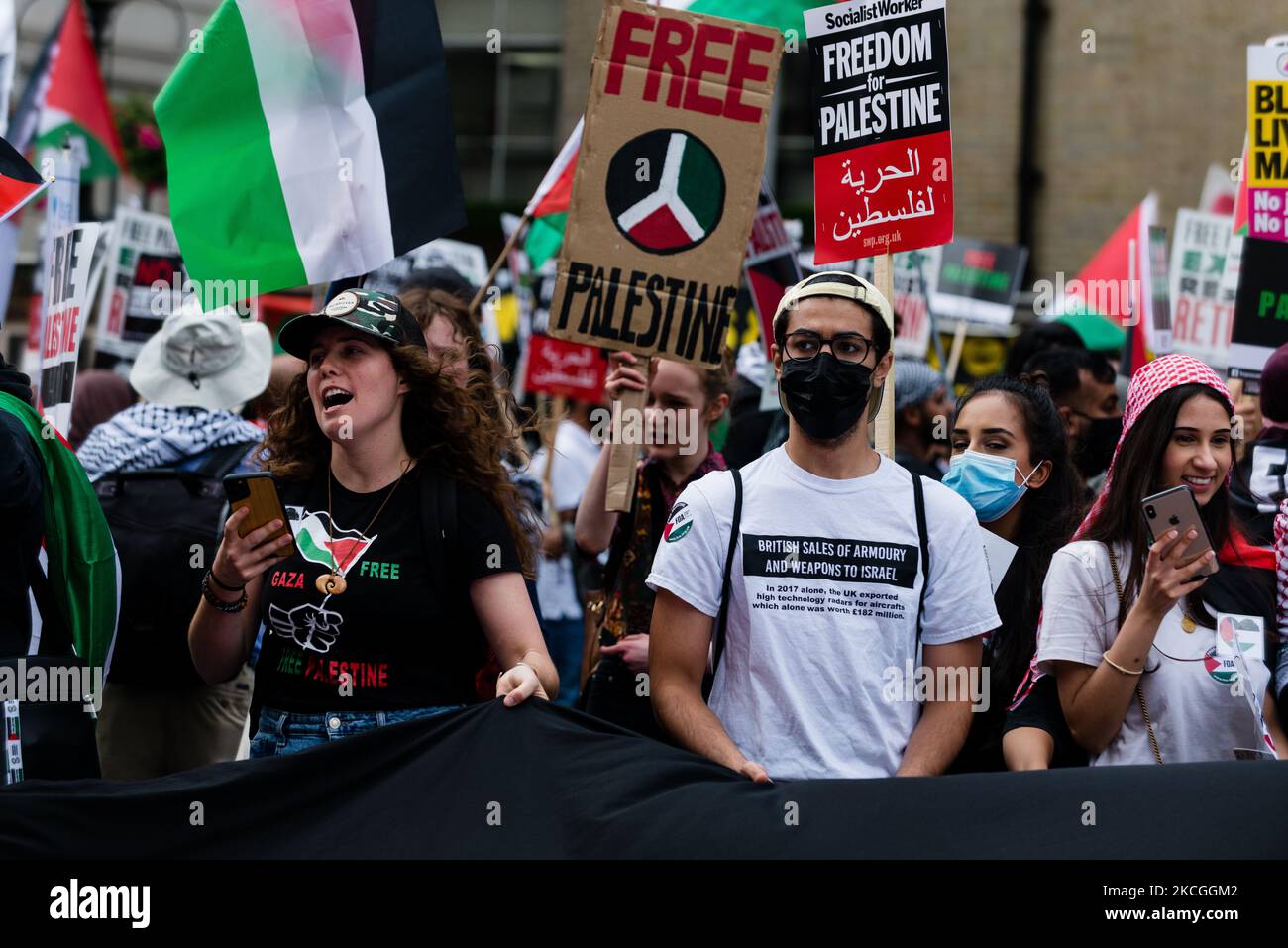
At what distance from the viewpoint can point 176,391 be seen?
5531 mm

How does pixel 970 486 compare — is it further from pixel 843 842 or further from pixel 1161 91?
pixel 1161 91

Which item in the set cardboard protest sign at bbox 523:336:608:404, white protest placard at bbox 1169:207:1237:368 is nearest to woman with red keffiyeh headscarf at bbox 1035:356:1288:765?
white protest placard at bbox 1169:207:1237:368

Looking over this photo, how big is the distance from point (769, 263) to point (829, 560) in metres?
3.51

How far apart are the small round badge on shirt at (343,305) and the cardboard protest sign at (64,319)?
1.40 m

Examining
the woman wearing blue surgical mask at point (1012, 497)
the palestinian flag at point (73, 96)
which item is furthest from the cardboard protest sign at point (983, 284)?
the woman wearing blue surgical mask at point (1012, 497)

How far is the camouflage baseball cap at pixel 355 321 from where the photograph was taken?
361cm

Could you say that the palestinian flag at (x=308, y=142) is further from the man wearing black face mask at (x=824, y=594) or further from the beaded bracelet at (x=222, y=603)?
the man wearing black face mask at (x=824, y=594)

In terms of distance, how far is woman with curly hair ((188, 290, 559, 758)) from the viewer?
344 centimetres

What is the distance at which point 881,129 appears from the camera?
483cm

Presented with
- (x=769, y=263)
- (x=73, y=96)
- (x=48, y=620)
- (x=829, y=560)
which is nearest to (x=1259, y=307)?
(x=769, y=263)

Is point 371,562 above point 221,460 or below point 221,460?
below

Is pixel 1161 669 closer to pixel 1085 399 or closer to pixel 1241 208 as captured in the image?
pixel 1085 399
